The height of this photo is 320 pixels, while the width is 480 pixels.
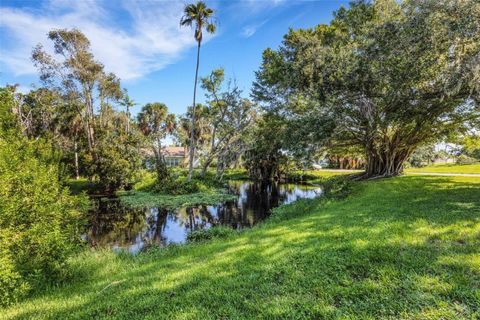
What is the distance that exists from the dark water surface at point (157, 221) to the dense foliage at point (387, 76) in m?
5.71

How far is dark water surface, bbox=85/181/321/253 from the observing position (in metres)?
9.76

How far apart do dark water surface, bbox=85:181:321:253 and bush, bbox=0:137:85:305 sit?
151 inches

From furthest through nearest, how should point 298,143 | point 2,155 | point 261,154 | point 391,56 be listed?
point 261,154
point 298,143
point 391,56
point 2,155

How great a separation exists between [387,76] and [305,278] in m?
9.08

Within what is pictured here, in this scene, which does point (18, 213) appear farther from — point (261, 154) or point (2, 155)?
point (261, 154)

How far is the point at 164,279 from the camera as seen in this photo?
4.41m

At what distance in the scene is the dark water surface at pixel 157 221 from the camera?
32.0 feet

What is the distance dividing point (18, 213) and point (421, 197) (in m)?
11.3

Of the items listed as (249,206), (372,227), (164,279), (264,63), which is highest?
(264,63)

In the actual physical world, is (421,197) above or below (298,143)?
below

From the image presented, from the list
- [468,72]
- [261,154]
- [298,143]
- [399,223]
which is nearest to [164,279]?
[399,223]

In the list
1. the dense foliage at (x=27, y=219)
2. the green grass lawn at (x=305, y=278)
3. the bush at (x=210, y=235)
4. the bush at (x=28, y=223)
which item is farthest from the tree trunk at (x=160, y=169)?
the bush at (x=28, y=223)

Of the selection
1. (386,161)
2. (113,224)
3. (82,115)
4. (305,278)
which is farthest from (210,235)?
(82,115)

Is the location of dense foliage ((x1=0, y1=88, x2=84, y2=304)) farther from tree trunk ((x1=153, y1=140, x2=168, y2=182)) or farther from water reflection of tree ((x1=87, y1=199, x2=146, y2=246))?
tree trunk ((x1=153, y1=140, x2=168, y2=182))
